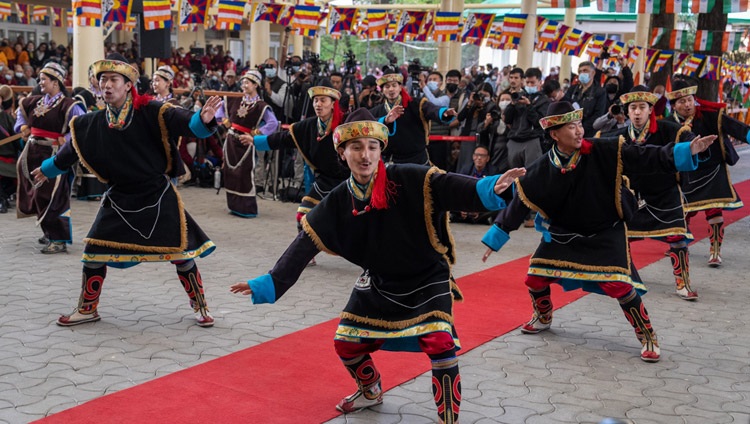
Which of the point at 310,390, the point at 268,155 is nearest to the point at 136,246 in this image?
the point at 310,390

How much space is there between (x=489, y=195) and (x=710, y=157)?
17.1 feet

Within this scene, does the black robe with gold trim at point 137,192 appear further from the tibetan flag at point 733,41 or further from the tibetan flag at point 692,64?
the tibetan flag at point 733,41

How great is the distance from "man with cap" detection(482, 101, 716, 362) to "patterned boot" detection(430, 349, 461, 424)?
4.52 feet

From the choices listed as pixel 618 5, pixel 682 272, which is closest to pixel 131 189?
pixel 682 272

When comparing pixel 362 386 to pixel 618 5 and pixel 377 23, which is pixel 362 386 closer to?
pixel 618 5

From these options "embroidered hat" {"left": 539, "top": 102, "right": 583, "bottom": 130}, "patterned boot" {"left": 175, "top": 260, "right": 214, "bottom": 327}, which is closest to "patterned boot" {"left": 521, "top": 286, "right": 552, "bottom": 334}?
"embroidered hat" {"left": 539, "top": 102, "right": 583, "bottom": 130}

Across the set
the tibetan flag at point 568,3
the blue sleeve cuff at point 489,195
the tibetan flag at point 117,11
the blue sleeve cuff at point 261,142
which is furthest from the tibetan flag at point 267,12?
the blue sleeve cuff at point 489,195

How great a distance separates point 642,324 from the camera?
546cm

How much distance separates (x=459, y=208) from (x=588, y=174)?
162 cm

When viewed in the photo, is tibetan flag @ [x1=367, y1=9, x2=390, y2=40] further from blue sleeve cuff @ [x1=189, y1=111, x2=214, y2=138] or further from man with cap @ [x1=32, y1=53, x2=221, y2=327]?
blue sleeve cuff @ [x1=189, y1=111, x2=214, y2=138]

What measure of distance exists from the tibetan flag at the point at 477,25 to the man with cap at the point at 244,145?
23.4 feet

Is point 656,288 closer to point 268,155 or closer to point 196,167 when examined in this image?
point 268,155

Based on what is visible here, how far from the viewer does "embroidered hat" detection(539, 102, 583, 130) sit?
5316 mm

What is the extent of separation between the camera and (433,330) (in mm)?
3979
